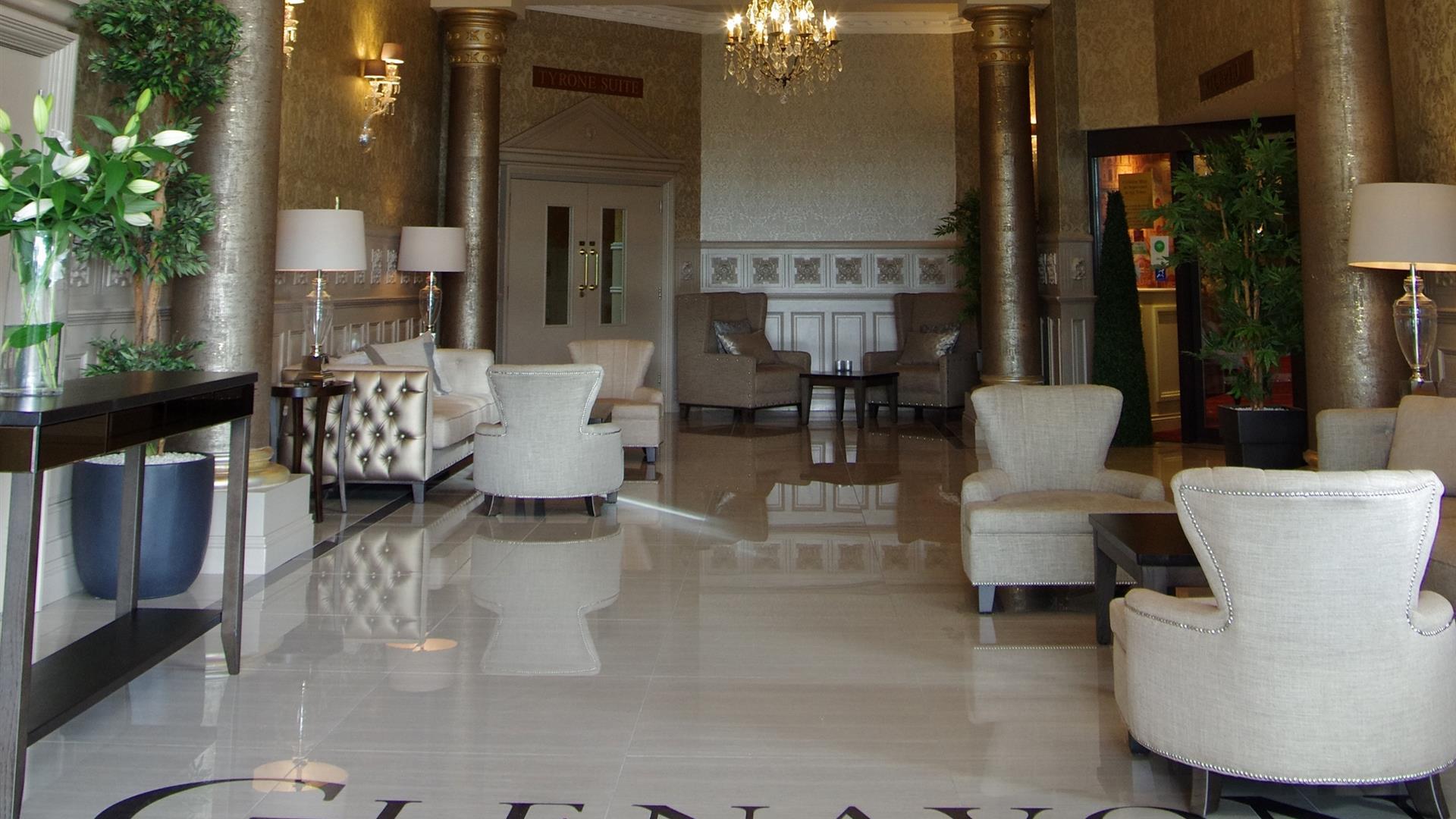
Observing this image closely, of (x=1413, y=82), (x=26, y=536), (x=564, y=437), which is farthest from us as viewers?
(x=564, y=437)

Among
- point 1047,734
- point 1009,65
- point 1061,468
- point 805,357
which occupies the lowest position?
point 1047,734

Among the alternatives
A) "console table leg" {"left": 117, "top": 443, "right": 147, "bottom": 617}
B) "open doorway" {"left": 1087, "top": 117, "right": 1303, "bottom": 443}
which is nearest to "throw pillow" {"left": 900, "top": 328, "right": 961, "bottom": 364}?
"open doorway" {"left": 1087, "top": 117, "right": 1303, "bottom": 443}

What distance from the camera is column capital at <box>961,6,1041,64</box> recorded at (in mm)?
9805

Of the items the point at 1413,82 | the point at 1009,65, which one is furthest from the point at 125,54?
the point at 1009,65

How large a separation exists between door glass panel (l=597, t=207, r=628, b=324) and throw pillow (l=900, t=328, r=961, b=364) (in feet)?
9.65

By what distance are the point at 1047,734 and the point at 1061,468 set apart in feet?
6.44

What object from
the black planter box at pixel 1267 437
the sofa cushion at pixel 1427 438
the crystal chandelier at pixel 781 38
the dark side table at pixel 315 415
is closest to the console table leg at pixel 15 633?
the dark side table at pixel 315 415

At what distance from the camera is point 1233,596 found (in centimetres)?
263

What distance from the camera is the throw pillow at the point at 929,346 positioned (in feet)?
39.4

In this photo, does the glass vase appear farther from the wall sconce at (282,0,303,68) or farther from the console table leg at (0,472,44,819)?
the wall sconce at (282,0,303,68)

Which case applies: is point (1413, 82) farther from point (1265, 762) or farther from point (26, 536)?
point (26, 536)

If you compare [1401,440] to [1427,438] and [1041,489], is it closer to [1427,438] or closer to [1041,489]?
[1427,438]

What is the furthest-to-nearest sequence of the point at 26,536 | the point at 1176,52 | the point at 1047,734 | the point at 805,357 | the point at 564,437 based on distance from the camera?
the point at 805,357
the point at 1176,52
the point at 564,437
the point at 1047,734
the point at 26,536

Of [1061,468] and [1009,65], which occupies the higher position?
[1009,65]
